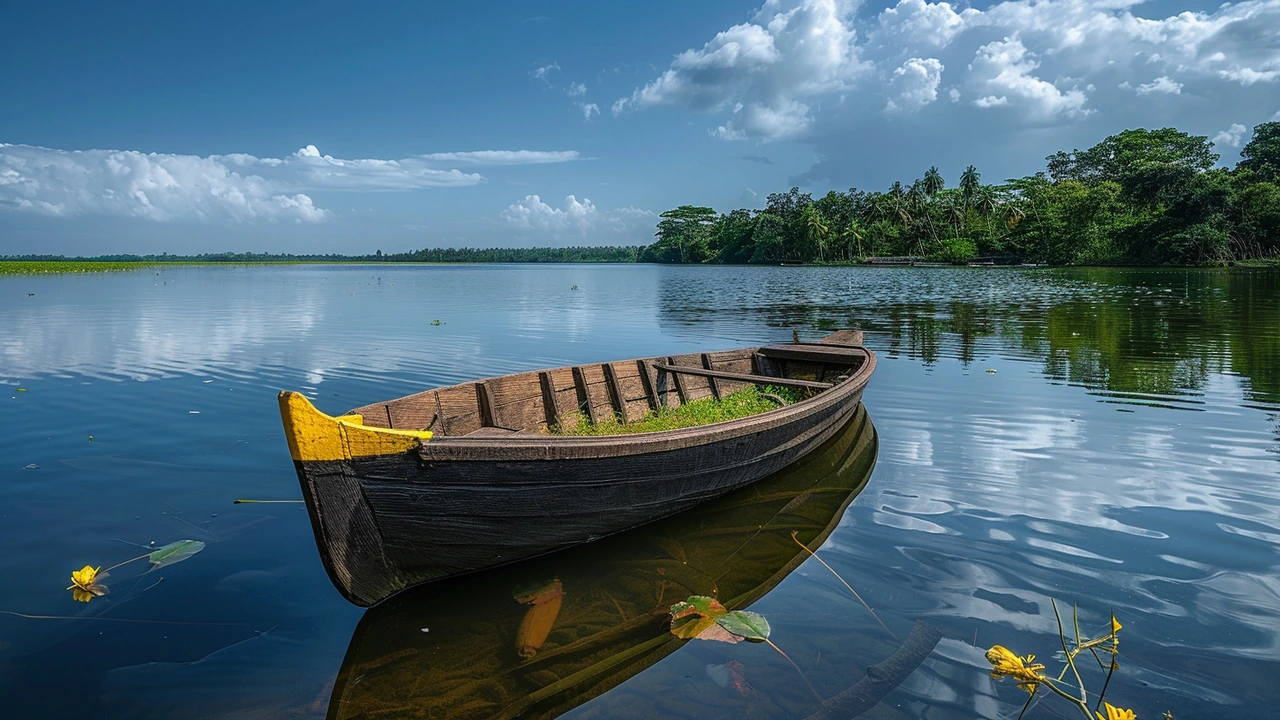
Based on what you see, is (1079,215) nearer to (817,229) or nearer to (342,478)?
(817,229)

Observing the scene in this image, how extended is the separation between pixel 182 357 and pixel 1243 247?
2694 inches

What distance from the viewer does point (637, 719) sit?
3.48 metres

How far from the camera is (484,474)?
4.26 meters

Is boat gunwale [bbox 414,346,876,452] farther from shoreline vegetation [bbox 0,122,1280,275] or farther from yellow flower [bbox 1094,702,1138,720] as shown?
shoreline vegetation [bbox 0,122,1280,275]

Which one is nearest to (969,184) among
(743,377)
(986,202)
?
(986,202)

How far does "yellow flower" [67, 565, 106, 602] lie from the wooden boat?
1.94 m

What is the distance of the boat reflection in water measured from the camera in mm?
3689

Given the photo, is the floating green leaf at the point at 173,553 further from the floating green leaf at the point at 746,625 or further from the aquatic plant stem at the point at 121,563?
the floating green leaf at the point at 746,625

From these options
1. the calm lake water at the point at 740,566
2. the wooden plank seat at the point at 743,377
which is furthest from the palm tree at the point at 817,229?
the wooden plank seat at the point at 743,377

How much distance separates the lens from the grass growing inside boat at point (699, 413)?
→ 7.25 meters

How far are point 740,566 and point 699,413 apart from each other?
10.6ft

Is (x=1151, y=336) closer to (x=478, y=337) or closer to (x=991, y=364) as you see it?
(x=991, y=364)

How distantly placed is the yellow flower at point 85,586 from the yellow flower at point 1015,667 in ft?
19.0

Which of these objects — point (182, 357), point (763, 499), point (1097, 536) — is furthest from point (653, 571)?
point (182, 357)
